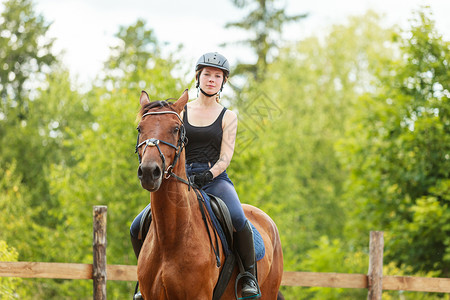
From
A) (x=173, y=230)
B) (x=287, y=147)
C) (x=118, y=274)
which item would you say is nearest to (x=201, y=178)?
(x=173, y=230)

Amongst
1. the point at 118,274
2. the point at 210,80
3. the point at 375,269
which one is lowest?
the point at 375,269

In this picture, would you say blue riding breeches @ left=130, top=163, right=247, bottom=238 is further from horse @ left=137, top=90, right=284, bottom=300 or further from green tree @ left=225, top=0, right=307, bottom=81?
green tree @ left=225, top=0, right=307, bottom=81

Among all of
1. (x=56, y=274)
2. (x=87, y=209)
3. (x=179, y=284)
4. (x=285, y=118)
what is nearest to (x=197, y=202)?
(x=179, y=284)

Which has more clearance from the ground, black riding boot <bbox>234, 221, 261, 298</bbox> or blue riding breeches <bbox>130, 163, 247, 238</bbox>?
blue riding breeches <bbox>130, 163, 247, 238</bbox>

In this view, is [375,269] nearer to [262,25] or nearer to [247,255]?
[247,255]

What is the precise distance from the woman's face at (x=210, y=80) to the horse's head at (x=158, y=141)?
0.68 m

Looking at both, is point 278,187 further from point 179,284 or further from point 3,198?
point 179,284

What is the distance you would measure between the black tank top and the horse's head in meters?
0.54

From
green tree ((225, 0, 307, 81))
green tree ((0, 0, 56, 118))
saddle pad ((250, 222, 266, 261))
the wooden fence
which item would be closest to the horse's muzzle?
saddle pad ((250, 222, 266, 261))

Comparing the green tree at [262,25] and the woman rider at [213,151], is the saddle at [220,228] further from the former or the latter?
the green tree at [262,25]

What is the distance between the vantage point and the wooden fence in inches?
253

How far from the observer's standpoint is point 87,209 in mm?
16672

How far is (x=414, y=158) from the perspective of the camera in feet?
43.6

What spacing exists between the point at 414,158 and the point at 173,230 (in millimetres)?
10577
